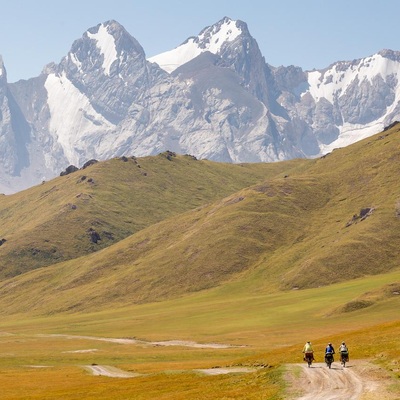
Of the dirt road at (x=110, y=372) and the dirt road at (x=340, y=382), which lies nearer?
the dirt road at (x=340, y=382)

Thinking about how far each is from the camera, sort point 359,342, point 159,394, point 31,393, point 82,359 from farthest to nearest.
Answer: point 82,359
point 359,342
point 31,393
point 159,394

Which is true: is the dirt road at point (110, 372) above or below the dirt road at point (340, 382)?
below

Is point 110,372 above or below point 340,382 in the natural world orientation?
below

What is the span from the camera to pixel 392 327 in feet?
395

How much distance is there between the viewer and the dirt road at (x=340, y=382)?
206 feet

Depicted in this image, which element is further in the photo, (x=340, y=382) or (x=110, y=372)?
(x=110, y=372)

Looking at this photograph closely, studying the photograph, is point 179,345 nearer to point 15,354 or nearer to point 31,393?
point 15,354

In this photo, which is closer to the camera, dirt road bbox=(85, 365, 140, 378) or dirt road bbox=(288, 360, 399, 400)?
dirt road bbox=(288, 360, 399, 400)

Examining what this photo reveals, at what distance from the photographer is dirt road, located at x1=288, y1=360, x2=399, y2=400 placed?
206 ft

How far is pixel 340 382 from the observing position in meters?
70.7

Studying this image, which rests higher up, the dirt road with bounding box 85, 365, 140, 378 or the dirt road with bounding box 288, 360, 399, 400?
the dirt road with bounding box 288, 360, 399, 400

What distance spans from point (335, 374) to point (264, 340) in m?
118

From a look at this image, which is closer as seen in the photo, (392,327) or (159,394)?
(159,394)

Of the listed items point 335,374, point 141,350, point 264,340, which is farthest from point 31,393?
point 264,340
